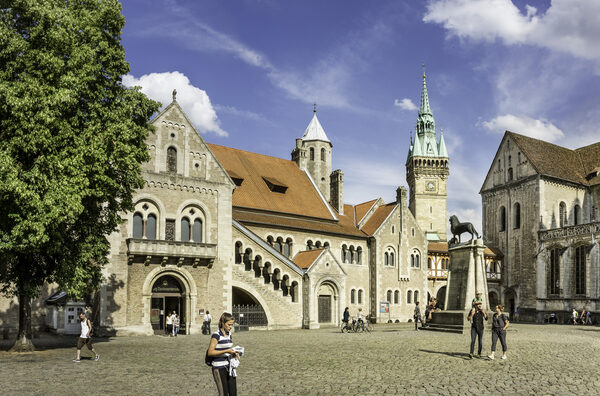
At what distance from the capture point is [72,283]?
21.5 meters

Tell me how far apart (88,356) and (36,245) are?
4.32 m

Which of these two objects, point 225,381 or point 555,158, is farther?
point 555,158

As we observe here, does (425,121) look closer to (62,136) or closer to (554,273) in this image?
(554,273)

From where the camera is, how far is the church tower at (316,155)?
54.1m

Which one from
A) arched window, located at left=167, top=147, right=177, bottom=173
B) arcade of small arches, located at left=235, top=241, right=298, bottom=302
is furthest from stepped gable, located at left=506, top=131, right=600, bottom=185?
arched window, located at left=167, top=147, right=177, bottom=173

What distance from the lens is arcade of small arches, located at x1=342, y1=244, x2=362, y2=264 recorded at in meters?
49.5

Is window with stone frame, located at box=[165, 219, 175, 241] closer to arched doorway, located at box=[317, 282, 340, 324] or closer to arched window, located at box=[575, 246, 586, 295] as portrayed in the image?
arched doorway, located at box=[317, 282, 340, 324]

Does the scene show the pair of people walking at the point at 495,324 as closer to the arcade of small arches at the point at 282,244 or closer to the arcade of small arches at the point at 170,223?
the arcade of small arches at the point at 170,223

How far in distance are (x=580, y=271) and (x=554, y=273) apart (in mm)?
2928

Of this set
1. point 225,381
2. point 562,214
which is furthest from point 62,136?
point 562,214

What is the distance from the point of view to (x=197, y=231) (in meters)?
36.2

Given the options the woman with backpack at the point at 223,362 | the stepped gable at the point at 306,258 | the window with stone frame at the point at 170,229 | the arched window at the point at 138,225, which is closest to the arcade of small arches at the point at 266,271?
the stepped gable at the point at 306,258

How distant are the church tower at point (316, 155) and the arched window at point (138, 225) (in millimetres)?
22213

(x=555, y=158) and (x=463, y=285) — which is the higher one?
(x=555, y=158)
